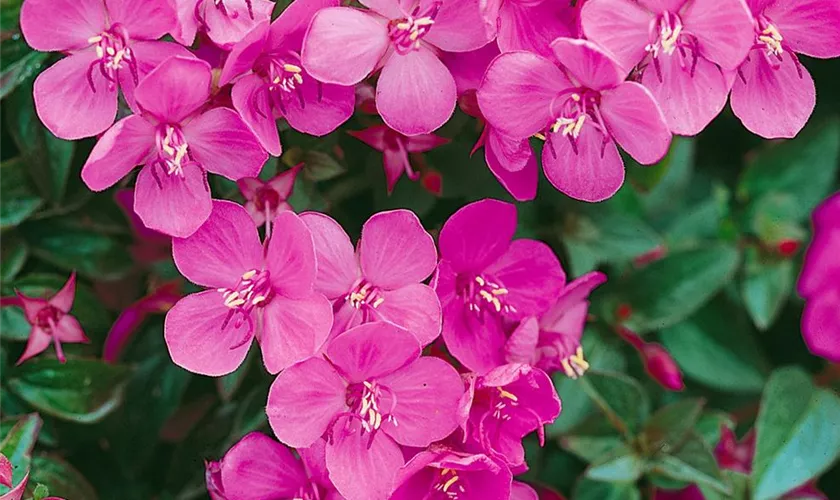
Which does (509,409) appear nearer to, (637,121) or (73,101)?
(637,121)

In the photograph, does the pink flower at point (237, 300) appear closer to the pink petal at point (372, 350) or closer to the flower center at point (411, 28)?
the pink petal at point (372, 350)

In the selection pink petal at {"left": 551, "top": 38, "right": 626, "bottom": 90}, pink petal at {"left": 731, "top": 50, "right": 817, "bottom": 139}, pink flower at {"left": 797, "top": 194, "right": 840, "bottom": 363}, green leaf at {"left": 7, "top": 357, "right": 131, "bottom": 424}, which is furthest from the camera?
pink flower at {"left": 797, "top": 194, "right": 840, "bottom": 363}

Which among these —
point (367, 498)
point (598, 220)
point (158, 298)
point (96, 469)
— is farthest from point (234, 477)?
point (598, 220)

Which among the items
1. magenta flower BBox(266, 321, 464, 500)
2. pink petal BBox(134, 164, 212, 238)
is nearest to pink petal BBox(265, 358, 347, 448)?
magenta flower BBox(266, 321, 464, 500)

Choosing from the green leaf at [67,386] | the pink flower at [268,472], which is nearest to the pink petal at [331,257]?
the pink flower at [268,472]

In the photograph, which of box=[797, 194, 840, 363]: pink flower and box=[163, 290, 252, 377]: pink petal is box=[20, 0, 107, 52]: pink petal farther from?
box=[797, 194, 840, 363]: pink flower

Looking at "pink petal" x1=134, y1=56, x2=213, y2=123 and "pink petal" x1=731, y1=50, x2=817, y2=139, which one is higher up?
"pink petal" x1=134, y1=56, x2=213, y2=123

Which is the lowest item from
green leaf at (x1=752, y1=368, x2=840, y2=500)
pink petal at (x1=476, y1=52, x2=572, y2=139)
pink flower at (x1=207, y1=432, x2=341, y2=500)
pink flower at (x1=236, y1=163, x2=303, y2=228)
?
green leaf at (x1=752, y1=368, x2=840, y2=500)
